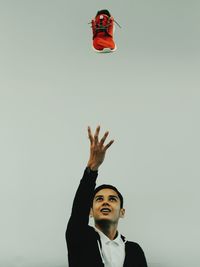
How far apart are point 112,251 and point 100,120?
2.69ft

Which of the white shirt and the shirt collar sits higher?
the shirt collar

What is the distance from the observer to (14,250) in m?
2.42

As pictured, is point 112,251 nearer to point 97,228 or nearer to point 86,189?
point 97,228

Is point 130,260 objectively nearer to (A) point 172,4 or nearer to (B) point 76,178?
(B) point 76,178

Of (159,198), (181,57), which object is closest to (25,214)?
(159,198)

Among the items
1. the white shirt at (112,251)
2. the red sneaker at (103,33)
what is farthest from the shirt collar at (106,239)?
the red sneaker at (103,33)

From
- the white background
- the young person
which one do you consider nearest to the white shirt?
the young person

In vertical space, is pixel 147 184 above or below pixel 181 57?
below

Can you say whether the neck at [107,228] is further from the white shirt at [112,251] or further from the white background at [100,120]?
the white background at [100,120]

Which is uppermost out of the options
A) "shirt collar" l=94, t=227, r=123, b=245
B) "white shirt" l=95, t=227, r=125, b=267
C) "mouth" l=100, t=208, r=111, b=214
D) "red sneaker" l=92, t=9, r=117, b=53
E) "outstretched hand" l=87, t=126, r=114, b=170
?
"red sneaker" l=92, t=9, r=117, b=53

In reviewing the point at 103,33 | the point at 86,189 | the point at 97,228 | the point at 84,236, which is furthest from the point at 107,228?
the point at 103,33

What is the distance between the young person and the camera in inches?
74.1

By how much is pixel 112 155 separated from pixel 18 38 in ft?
2.89

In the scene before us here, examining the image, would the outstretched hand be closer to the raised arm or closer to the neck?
the raised arm
